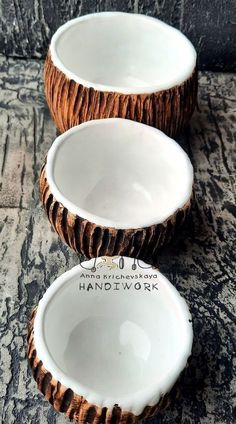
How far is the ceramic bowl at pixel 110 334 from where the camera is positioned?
501 mm

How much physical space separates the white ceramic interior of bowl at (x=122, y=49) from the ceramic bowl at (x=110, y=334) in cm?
29

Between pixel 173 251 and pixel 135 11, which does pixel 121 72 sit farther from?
pixel 173 251

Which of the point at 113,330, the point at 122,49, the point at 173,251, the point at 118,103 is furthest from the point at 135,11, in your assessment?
the point at 113,330

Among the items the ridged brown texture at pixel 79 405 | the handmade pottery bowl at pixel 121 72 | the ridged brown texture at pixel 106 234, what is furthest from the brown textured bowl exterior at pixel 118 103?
the ridged brown texture at pixel 79 405

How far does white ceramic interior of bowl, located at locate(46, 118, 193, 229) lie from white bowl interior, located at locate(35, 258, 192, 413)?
108mm

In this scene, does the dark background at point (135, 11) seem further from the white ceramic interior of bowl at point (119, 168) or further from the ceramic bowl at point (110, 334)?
the ceramic bowl at point (110, 334)

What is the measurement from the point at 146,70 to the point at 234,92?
5.2 inches

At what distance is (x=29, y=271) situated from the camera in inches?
25.7

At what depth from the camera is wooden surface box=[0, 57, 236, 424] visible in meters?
0.56

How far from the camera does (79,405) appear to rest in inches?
19.2

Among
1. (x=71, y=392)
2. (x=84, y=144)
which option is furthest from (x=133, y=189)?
(x=71, y=392)

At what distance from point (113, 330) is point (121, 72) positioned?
0.38m

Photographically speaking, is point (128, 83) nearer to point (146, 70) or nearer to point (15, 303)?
point (146, 70)

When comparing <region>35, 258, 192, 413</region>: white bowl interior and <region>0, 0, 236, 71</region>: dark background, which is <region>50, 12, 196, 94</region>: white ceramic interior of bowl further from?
<region>35, 258, 192, 413</region>: white bowl interior
